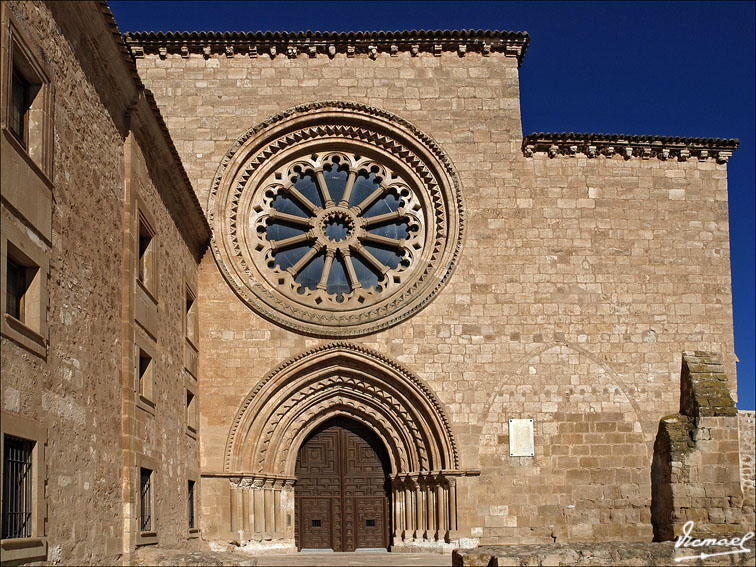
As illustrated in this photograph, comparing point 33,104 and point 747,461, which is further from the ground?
point 33,104

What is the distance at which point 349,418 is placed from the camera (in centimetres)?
1739

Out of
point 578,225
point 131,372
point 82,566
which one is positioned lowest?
point 82,566

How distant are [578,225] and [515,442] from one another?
3928 millimetres

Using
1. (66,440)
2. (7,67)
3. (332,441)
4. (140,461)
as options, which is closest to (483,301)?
(332,441)

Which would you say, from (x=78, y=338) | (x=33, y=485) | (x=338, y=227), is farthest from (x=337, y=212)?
(x=33, y=485)

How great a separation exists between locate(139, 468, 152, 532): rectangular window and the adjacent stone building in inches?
75.9

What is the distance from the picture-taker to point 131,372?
37.7 ft

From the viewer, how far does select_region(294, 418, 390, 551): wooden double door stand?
17250 millimetres

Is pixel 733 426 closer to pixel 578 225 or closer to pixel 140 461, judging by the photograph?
pixel 578 225

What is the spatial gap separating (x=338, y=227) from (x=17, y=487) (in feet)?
33.6

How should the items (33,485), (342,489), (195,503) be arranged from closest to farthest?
(33,485) → (195,503) → (342,489)

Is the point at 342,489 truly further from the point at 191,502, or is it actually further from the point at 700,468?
the point at 700,468

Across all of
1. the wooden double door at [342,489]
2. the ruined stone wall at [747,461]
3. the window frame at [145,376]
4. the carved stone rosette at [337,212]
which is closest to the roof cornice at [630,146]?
the carved stone rosette at [337,212]

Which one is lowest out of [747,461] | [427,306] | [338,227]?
[747,461]
